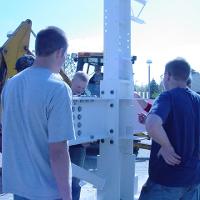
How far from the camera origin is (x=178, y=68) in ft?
12.2

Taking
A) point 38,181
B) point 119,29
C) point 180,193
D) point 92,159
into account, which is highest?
point 119,29

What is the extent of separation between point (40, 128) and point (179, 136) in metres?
1.35

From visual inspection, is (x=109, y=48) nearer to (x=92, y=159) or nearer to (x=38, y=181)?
(x=38, y=181)

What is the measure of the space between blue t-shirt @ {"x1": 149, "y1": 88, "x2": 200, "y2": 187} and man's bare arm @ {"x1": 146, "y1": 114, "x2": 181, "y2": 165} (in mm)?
59

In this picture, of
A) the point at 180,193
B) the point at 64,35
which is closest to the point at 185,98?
the point at 180,193

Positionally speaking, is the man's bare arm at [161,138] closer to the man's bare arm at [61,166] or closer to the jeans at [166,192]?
the jeans at [166,192]

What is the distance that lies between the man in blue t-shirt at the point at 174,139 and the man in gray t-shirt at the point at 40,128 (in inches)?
41.8

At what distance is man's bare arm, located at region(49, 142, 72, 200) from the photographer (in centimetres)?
262

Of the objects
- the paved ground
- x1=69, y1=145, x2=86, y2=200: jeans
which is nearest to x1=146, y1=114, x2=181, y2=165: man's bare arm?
x1=69, y1=145, x2=86, y2=200: jeans

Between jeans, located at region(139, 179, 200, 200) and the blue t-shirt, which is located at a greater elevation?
the blue t-shirt

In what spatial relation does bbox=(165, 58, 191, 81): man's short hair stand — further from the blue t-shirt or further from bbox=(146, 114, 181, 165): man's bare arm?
bbox=(146, 114, 181, 165): man's bare arm

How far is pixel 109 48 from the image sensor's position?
16.3 feet

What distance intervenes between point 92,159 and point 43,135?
889 cm

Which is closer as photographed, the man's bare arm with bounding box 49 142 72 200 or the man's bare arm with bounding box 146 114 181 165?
the man's bare arm with bounding box 49 142 72 200
